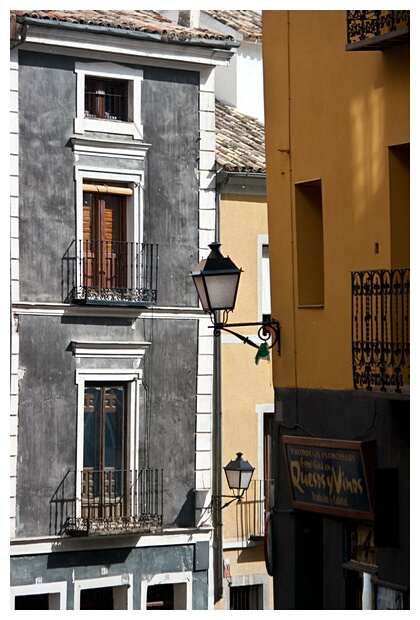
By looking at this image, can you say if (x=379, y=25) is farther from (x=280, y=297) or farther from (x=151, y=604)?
(x=151, y=604)

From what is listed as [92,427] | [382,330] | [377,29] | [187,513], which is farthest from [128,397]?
[377,29]

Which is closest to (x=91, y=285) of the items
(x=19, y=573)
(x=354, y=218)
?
(x=19, y=573)

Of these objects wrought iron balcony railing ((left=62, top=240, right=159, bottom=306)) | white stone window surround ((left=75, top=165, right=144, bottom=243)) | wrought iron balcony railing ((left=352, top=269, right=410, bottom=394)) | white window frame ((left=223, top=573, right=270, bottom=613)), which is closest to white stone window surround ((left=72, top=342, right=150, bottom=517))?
wrought iron balcony railing ((left=62, top=240, right=159, bottom=306))

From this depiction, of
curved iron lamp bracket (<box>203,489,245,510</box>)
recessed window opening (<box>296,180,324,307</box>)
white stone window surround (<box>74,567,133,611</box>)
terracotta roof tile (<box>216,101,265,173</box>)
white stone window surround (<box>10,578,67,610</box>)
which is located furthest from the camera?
terracotta roof tile (<box>216,101,265,173</box>)

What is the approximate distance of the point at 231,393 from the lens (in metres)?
22.8

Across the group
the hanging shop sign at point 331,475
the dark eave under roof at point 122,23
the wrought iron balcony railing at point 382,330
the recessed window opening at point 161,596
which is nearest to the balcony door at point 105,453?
the recessed window opening at point 161,596

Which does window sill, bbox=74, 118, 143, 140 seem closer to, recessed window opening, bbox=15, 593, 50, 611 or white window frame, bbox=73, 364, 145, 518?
white window frame, bbox=73, 364, 145, 518

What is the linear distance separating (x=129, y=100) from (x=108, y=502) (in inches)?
240

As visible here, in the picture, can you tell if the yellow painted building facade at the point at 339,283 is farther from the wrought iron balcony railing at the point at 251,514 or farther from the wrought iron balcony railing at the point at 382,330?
the wrought iron balcony railing at the point at 251,514

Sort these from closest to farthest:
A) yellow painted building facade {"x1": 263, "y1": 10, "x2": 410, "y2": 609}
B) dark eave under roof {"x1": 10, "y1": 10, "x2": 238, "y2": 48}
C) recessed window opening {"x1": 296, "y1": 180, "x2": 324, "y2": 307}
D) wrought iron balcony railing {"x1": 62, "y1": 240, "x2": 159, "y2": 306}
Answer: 1. yellow painted building facade {"x1": 263, "y1": 10, "x2": 410, "y2": 609}
2. recessed window opening {"x1": 296, "y1": 180, "x2": 324, "y2": 307}
3. dark eave under roof {"x1": 10, "y1": 10, "x2": 238, "y2": 48}
4. wrought iron balcony railing {"x1": 62, "y1": 240, "x2": 159, "y2": 306}

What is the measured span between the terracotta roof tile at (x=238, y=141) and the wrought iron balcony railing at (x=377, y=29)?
10790 mm

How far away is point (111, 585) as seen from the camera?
21062mm

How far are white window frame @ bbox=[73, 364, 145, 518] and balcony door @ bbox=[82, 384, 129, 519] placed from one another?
10cm

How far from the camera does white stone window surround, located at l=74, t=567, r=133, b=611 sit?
20781 mm
